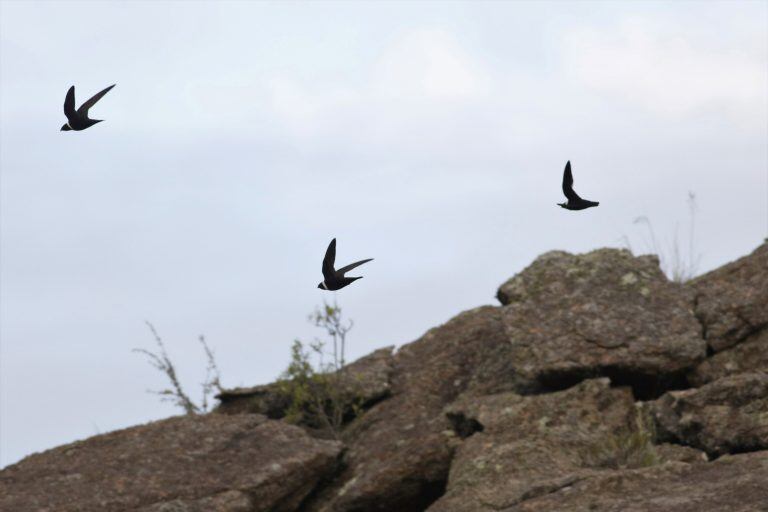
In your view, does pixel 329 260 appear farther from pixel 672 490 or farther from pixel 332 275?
pixel 672 490

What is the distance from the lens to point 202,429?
51.6 ft

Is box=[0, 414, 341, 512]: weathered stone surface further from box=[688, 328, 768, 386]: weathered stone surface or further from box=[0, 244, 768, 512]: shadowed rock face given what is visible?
box=[688, 328, 768, 386]: weathered stone surface

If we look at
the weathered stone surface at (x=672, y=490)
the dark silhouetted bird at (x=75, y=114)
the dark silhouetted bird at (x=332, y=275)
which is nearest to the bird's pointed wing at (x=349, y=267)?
the dark silhouetted bird at (x=332, y=275)

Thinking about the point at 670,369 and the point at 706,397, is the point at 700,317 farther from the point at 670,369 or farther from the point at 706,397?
the point at 706,397

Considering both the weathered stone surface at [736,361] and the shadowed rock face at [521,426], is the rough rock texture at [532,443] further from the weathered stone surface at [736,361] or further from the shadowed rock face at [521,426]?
the weathered stone surface at [736,361]

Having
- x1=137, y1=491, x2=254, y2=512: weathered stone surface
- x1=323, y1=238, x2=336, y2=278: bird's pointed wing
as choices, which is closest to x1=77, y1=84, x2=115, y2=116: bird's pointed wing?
x1=323, y1=238, x2=336, y2=278: bird's pointed wing

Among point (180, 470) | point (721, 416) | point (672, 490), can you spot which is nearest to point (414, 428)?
point (180, 470)

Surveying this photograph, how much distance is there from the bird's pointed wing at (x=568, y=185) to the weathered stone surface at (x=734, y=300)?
5.48 metres

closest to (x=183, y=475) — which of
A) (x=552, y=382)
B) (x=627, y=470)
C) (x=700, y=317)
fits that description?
(x=552, y=382)

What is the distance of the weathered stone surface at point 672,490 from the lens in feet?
35.1

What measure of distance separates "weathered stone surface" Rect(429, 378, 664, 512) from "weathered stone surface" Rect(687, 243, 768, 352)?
1.45m

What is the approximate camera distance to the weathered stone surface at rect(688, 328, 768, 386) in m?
14.3

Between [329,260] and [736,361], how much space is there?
6771mm

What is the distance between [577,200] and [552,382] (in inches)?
205
